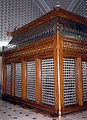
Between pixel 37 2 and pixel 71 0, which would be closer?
pixel 71 0

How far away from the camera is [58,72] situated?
4082mm

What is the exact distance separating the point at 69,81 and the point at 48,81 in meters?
0.65

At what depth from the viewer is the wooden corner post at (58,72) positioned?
400 centimetres

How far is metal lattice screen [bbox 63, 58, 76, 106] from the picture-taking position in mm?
4308

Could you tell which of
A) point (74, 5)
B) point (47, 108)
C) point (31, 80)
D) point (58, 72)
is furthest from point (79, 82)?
point (74, 5)

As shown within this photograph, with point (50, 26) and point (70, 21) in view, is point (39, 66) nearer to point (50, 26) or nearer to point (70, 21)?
point (50, 26)

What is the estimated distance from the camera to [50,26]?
15.3 ft

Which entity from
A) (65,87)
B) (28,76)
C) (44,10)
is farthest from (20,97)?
(44,10)

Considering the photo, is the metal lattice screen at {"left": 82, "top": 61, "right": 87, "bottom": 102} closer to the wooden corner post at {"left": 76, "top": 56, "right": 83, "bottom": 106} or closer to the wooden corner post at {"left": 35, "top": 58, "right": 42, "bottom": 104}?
the wooden corner post at {"left": 76, "top": 56, "right": 83, "bottom": 106}

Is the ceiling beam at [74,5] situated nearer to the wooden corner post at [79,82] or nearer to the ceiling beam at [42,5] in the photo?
the ceiling beam at [42,5]

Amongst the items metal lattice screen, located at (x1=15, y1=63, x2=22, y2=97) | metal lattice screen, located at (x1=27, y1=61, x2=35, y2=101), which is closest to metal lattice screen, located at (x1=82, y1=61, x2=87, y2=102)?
metal lattice screen, located at (x1=27, y1=61, x2=35, y2=101)

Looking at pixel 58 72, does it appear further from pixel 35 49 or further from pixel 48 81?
pixel 35 49

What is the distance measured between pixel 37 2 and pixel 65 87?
630cm

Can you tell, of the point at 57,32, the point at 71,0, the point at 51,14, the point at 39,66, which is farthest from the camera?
the point at 71,0
